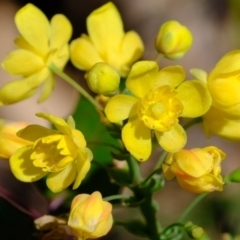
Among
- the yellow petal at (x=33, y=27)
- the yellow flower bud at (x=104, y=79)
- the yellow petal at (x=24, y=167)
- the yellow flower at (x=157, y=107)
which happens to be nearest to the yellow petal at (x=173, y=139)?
the yellow flower at (x=157, y=107)

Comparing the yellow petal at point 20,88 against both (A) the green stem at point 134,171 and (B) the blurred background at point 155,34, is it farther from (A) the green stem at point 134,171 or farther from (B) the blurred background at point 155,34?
(B) the blurred background at point 155,34

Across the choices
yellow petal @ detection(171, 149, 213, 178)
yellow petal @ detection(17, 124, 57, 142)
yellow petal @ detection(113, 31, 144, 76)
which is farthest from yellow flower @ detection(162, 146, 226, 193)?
yellow petal @ detection(113, 31, 144, 76)

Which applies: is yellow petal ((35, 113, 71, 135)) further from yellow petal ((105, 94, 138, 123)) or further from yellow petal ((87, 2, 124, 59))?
yellow petal ((87, 2, 124, 59))

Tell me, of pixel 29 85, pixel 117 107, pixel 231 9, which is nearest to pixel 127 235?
pixel 231 9

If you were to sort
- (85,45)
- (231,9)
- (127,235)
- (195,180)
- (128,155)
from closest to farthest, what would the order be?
1. (195,180)
2. (128,155)
3. (85,45)
4. (127,235)
5. (231,9)

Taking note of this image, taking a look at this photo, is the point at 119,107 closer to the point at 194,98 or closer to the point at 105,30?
the point at 194,98

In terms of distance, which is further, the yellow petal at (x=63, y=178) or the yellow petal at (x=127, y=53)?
the yellow petal at (x=127, y=53)

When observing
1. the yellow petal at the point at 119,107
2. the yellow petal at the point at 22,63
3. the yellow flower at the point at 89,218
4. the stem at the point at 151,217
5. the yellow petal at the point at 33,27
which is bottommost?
the stem at the point at 151,217

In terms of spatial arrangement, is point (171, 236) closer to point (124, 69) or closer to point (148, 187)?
point (148, 187)
